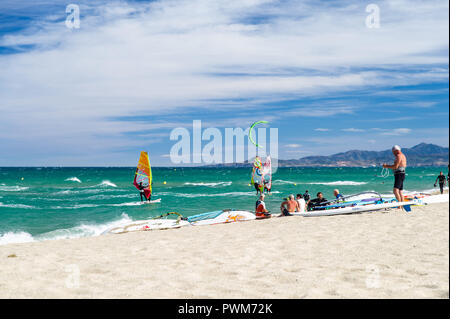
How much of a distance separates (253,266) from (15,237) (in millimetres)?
12224

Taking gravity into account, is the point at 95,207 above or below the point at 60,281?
below

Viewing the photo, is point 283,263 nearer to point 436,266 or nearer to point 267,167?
point 436,266

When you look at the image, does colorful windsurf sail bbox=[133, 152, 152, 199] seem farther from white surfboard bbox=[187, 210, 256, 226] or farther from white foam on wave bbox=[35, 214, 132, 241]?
white surfboard bbox=[187, 210, 256, 226]

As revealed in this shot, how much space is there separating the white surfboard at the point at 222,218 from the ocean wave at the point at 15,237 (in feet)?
19.5

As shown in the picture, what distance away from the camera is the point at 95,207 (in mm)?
24312

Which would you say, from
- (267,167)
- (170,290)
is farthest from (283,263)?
(267,167)

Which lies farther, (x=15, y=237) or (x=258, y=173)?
(x=258, y=173)

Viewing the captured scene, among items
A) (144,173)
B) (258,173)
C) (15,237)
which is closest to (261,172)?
(258,173)

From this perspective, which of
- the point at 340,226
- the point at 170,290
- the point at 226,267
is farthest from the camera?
the point at 340,226

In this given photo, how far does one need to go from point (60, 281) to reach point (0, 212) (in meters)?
19.5

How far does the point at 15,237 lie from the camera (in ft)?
47.1

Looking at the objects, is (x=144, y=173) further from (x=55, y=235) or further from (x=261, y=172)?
(x=55, y=235)

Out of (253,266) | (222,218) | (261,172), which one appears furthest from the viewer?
(261,172)

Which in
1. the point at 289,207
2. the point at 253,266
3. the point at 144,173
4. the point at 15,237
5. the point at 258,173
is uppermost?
the point at 144,173
